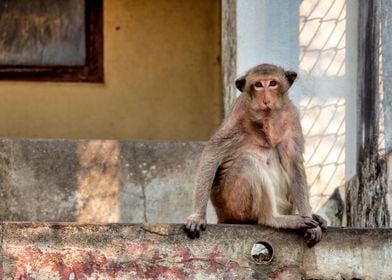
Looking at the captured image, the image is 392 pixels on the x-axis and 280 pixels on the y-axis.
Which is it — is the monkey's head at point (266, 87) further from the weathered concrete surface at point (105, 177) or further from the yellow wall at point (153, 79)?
the yellow wall at point (153, 79)

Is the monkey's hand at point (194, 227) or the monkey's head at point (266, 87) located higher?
the monkey's head at point (266, 87)

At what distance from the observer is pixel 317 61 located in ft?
44.3

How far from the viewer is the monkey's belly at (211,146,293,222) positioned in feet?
37.6

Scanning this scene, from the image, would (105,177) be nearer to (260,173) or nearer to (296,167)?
(296,167)

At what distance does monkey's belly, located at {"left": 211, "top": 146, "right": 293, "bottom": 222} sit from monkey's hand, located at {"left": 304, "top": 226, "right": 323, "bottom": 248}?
407mm

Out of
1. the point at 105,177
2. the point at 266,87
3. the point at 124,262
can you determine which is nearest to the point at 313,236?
the point at 266,87

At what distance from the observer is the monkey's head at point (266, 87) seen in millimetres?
11586

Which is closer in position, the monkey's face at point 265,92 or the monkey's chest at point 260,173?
the monkey's chest at point 260,173

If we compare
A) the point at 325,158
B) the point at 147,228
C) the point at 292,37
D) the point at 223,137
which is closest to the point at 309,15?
the point at 292,37

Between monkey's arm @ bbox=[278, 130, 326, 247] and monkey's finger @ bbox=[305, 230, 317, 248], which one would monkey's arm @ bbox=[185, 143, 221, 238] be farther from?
monkey's finger @ bbox=[305, 230, 317, 248]

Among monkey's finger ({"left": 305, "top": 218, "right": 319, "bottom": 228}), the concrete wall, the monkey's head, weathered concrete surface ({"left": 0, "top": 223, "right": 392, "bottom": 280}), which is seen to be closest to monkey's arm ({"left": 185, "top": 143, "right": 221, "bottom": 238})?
weathered concrete surface ({"left": 0, "top": 223, "right": 392, "bottom": 280})

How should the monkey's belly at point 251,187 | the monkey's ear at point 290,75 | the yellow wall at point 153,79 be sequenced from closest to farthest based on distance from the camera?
the monkey's belly at point 251,187 < the monkey's ear at point 290,75 < the yellow wall at point 153,79

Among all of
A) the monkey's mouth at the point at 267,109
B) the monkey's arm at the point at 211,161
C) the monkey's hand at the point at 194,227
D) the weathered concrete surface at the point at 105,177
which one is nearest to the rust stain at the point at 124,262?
the monkey's hand at the point at 194,227

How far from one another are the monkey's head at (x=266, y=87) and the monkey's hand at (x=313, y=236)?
1.06m
